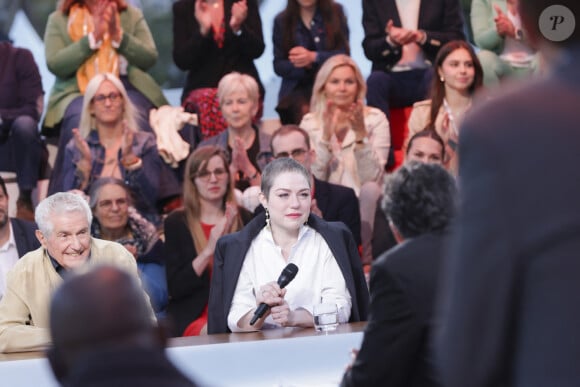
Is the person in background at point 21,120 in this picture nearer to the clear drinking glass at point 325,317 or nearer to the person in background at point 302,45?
the person in background at point 302,45

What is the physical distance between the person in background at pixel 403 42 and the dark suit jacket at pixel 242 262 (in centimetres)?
246

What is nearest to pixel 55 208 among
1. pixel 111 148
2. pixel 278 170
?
pixel 278 170

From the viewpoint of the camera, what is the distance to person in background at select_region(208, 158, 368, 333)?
13.5 ft

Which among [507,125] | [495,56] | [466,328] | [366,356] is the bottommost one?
[366,356]

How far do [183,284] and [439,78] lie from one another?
2088 millimetres

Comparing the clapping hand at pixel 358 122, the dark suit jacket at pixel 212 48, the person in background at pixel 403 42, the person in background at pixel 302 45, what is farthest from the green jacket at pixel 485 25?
the dark suit jacket at pixel 212 48

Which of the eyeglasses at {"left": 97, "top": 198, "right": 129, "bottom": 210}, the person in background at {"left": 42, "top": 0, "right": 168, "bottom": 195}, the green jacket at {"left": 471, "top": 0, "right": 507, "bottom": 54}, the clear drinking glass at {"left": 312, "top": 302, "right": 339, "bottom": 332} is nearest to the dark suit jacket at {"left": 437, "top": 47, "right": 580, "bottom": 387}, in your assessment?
the clear drinking glass at {"left": 312, "top": 302, "right": 339, "bottom": 332}

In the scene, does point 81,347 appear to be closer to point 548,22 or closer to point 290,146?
point 548,22

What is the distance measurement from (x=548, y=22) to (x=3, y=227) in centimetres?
430

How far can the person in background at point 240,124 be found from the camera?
612 cm

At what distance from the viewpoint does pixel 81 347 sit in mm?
1388

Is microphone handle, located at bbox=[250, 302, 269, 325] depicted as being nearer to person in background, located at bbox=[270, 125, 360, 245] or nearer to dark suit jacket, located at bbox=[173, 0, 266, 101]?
person in background, located at bbox=[270, 125, 360, 245]

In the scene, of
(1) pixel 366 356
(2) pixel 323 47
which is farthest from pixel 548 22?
(2) pixel 323 47

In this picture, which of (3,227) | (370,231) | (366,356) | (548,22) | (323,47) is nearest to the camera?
(548,22)
